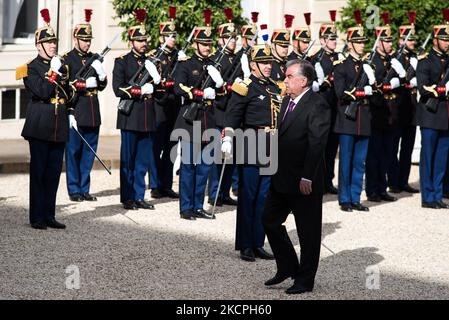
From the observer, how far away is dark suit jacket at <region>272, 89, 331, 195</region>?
29.8 ft

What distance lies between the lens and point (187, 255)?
34.8 ft

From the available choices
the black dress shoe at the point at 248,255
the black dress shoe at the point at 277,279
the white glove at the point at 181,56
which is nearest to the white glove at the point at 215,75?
the white glove at the point at 181,56

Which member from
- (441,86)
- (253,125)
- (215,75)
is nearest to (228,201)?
(215,75)

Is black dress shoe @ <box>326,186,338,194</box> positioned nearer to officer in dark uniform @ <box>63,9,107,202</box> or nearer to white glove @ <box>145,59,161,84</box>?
white glove @ <box>145,59,161,84</box>

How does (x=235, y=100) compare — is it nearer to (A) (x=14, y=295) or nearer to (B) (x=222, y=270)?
(B) (x=222, y=270)

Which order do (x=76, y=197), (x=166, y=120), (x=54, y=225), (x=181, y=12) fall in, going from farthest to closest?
(x=181, y=12) → (x=166, y=120) → (x=76, y=197) → (x=54, y=225)

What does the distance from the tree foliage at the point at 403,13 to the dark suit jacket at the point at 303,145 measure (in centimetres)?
821

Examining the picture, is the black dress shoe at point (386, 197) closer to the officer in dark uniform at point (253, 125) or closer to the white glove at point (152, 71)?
the white glove at point (152, 71)

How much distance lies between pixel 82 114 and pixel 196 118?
4.85ft

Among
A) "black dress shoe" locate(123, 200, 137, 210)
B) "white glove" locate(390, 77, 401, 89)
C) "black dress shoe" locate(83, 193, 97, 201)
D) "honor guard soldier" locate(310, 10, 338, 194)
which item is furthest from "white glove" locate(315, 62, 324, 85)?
"black dress shoe" locate(83, 193, 97, 201)

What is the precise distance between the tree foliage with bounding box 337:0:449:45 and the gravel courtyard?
4.11m

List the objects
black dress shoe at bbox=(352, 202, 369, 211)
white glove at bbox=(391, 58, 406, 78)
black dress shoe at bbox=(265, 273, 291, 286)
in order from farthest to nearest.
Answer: white glove at bbox=(391, 58, 406, 78) < black dress shoe at bbox=(352, 202, 369, 211) < black dress shoe at bbox=(265, 273, 291, 286)

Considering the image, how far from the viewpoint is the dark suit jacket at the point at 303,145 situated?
908 centimetres

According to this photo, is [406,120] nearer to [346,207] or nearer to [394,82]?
[394,82]
